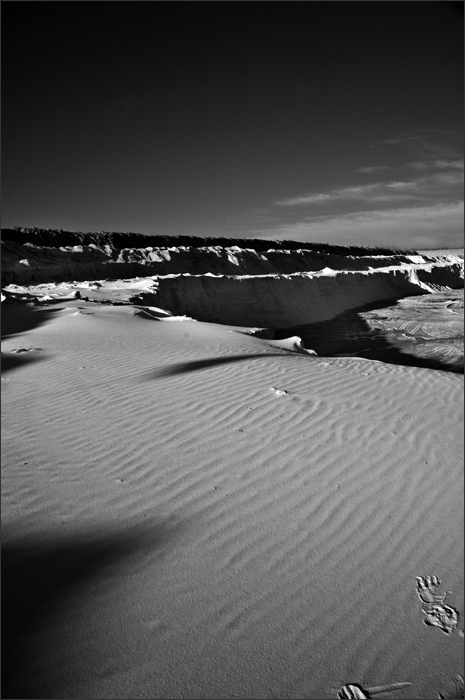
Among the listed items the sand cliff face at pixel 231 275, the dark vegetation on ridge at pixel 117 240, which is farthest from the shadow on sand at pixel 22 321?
the dark vegetation on ridge at pixel 117 240

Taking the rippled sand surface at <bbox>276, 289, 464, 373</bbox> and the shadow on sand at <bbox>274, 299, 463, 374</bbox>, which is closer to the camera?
the shadow on sand at <bbox>274, 299, 463, 374</bbox>

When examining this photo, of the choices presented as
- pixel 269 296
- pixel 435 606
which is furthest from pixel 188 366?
pixel 269 296

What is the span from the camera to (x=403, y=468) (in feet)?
7.12

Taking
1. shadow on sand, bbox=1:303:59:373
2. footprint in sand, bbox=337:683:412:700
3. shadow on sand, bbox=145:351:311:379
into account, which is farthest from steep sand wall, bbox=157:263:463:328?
footprint in sand, bbox=337:683:412:700

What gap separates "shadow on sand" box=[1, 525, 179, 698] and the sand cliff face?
45.1 feet

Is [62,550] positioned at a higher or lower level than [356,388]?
lower

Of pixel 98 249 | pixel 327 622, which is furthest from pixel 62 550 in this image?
pixel 98 249

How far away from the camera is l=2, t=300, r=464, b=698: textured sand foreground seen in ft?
4.85

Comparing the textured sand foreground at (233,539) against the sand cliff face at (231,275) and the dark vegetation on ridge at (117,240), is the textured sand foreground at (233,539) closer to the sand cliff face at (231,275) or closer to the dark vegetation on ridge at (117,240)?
the sand cliff face at (231,275)

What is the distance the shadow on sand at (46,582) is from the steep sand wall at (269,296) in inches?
550

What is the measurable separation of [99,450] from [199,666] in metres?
1.69

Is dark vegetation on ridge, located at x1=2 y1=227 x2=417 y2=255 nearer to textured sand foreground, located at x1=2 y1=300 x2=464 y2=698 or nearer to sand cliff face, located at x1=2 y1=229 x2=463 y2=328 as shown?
sand cliff face, located at x1=2 y1=229 x2=463 y2=328

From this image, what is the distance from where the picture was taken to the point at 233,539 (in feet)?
7.05

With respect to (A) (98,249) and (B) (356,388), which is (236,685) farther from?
(A) (98,249)
